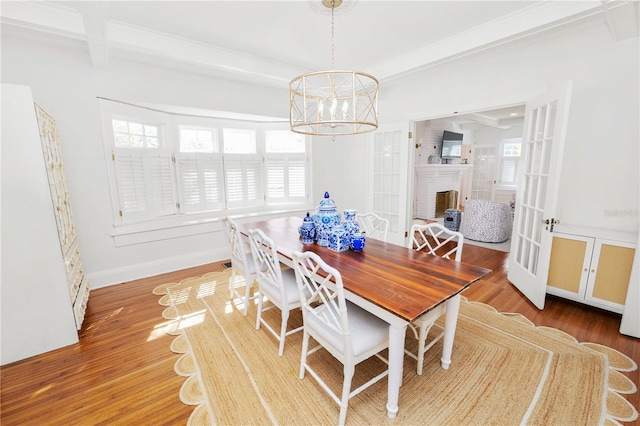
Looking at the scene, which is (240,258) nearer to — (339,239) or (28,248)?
(339,239)

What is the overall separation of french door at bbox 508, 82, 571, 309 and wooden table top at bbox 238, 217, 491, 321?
53.6 inches

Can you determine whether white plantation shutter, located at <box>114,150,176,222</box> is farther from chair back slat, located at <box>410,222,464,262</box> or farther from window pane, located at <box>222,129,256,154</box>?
chair back slat, located at <box>410,222,464,262</box>

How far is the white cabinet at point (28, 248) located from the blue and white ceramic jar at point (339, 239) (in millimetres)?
2098

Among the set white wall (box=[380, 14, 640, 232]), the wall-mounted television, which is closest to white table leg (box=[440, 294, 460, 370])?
white wall (box=[380, 14, 640, 232])

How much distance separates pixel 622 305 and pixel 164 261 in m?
4.84

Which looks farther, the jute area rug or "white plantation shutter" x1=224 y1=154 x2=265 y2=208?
"white plantation shutter" x1=224 y1=154 x2=265 y2=208

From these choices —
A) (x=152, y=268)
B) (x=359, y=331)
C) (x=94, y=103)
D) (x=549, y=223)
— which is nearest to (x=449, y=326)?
(x=359, y=331)

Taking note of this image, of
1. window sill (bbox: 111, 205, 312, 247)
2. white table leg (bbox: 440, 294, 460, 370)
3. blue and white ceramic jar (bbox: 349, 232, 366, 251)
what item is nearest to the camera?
white table leg (bbox: 440, 294, 460, 370)

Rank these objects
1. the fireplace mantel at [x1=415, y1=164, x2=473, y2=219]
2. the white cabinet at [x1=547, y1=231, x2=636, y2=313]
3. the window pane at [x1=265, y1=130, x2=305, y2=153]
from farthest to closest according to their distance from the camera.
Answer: the fireplace mantel at [x1=415, y1=164, x2=473, y2=219], the window pane at [x1=265, y1=130, x2=305, y2=153], the white cabinet at [x1=547, y1=231, x2=636, y2=313]

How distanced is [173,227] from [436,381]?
3.36m

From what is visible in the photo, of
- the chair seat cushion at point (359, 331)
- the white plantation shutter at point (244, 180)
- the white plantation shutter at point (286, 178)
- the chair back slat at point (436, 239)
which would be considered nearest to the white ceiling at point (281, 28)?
the white plantation shutter at point (244, 180)

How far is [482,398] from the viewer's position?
1601 millimetres

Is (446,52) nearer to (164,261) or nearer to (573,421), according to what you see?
(573,421)

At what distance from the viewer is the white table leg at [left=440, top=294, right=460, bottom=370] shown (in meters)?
1.66
